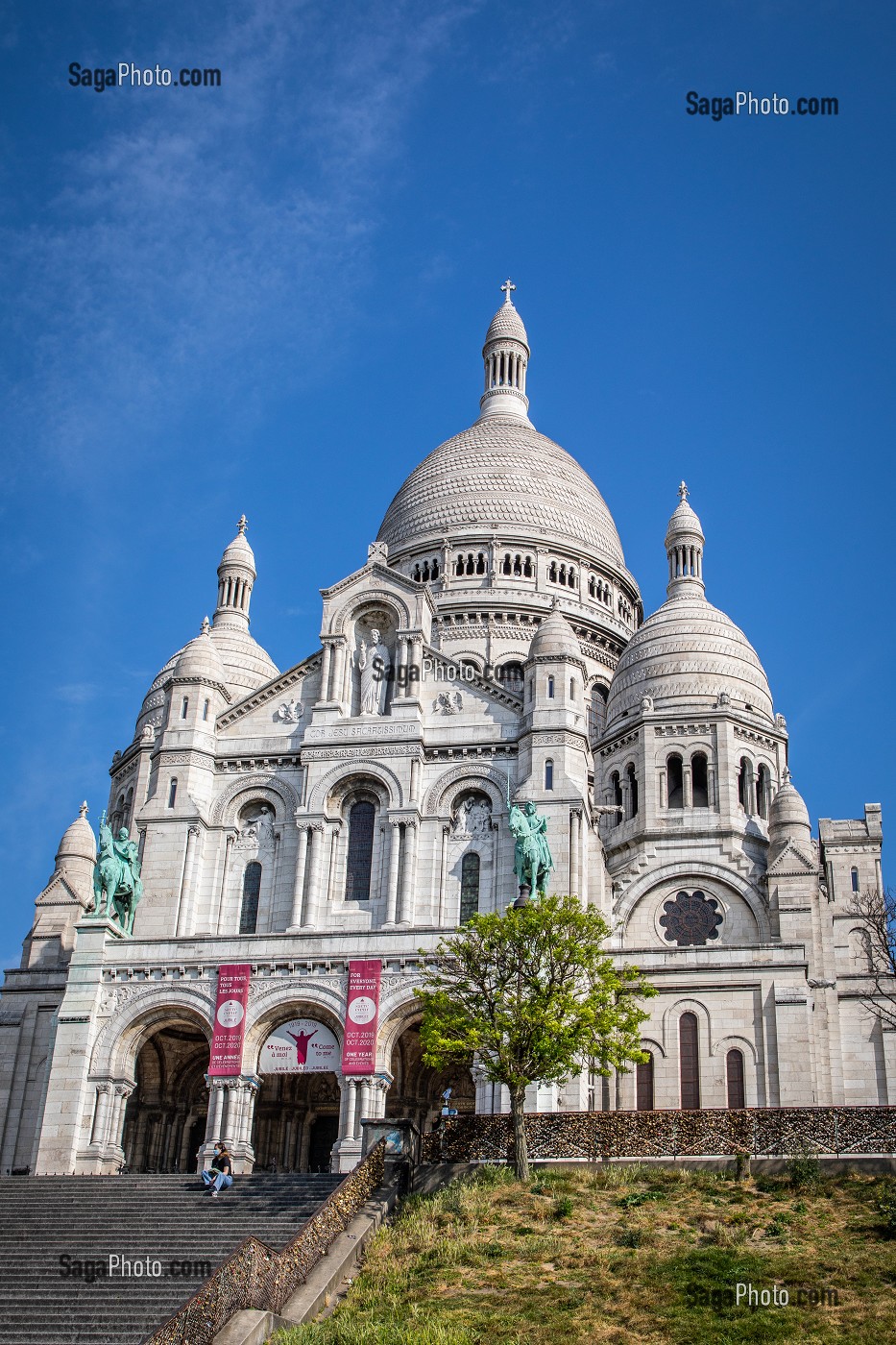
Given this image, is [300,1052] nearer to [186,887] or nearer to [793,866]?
[186,887]

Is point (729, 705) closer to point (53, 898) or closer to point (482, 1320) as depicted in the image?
point (53, 898)

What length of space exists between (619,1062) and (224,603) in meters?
39.7

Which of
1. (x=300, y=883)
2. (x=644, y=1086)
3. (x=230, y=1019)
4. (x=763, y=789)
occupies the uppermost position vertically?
(x=763, y=789)

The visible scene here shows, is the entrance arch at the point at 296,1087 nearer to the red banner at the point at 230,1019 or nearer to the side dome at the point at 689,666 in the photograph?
the red banner at the point at 230,1019

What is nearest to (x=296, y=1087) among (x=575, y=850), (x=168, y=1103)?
(x=168, y=1103)

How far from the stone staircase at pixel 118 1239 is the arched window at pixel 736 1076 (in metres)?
16.4

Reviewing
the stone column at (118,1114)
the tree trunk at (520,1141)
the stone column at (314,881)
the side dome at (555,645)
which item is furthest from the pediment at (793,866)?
the stone column at (118,1114)

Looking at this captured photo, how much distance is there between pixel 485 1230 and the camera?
32781 mm

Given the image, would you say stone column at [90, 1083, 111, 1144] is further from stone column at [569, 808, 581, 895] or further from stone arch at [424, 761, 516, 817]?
stone column at [569, 808, 581, 895]

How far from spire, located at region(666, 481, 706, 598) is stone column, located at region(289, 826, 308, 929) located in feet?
79.2

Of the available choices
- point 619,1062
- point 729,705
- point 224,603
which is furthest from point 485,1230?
point 224,603

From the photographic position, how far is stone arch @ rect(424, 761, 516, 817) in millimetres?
52938

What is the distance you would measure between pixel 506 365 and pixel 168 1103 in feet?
164

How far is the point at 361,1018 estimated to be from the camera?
45.7 m
